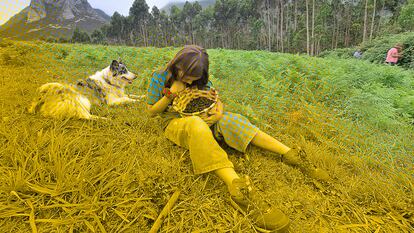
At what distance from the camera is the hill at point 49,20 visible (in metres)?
1.78

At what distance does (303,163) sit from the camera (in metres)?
1.94

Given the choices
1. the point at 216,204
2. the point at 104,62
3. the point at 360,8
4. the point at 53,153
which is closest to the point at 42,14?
the point at 53,153

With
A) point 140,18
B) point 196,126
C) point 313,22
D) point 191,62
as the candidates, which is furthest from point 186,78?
point 313,22

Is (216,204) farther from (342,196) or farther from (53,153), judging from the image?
(53,153)

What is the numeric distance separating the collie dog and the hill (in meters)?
0.68

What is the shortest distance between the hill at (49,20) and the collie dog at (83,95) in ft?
2.22

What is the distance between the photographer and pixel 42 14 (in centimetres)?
190

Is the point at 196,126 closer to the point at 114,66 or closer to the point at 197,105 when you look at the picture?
the point at 197,105

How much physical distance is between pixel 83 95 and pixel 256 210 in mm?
2780

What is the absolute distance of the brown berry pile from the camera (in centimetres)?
196

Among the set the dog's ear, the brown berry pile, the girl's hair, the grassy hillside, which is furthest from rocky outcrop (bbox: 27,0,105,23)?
the brown berry pile

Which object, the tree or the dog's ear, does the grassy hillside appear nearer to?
the dog's ear

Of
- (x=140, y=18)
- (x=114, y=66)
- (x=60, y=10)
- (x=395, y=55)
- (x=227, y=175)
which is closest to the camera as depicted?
(x=227, y=175)

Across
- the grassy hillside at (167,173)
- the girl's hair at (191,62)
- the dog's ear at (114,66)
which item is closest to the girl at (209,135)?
the girl's hair at (191,62)
